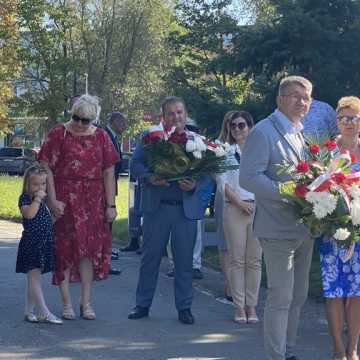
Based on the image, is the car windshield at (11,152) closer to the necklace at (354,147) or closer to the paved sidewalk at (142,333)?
the paved sidewalk at (142,333)

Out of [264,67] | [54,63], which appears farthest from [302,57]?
[54,63]

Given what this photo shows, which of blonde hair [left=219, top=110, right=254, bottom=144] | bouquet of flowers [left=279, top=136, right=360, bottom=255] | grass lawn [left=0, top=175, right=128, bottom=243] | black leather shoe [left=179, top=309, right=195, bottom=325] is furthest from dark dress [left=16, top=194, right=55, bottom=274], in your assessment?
grass lawn [left=0, top=175, right=128, bottom=243]

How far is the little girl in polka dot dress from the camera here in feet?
24.4

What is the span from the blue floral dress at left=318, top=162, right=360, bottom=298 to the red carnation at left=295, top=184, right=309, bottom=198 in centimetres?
65

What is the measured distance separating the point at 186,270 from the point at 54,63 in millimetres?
39388

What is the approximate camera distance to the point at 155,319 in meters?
7.68

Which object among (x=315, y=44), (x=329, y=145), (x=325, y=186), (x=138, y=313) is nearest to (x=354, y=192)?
(x=325, y=186)

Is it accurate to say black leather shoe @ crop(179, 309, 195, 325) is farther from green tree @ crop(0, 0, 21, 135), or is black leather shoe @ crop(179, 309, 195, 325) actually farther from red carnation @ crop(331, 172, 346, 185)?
green tree @ crop(0, 0, 21, 135)

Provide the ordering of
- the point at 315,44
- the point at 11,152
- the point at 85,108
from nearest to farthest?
the point at 85,108 → the point at 315,44 → the point at 11,152

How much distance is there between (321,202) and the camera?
211 inches

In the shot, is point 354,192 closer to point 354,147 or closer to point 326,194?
point 326,194

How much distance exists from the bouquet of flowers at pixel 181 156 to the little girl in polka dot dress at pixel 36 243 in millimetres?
995

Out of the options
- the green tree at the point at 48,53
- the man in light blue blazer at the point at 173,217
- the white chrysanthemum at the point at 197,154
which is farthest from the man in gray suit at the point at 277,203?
the green tree at the point at 48,53

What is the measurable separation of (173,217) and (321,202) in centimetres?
240
